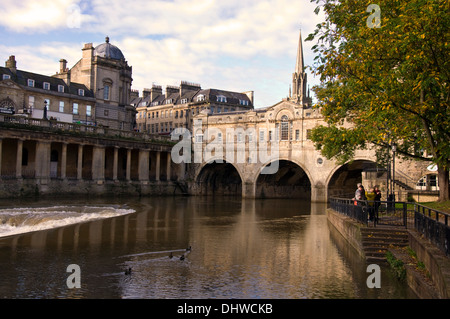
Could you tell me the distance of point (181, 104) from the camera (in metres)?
95.4

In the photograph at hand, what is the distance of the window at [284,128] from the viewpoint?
194 ft

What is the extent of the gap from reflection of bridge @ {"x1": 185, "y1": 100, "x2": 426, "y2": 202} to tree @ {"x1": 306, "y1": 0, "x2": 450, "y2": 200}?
88.8 ft

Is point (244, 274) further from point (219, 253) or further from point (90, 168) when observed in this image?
point (90, 168)

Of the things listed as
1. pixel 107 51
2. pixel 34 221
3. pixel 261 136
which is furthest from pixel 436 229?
pixel 107 51

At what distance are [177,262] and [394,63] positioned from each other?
1293cm

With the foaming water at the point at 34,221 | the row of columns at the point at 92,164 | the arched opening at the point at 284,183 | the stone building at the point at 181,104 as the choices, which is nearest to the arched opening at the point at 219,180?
the row of columns at the point at 92,164

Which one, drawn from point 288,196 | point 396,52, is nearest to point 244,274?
point 396,52

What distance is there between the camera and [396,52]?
18.3 meters

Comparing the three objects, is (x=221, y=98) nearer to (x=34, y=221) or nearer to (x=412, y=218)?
(x=34, y=221)

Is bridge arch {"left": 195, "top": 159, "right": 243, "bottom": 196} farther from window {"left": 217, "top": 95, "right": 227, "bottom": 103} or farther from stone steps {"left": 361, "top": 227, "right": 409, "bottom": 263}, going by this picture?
stone steps {"left": 361, "top": 227, "right": 409, "bottom": 263}

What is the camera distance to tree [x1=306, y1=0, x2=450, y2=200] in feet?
54.1

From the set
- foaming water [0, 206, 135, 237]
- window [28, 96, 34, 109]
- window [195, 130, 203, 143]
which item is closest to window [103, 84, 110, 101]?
window [28, 96, 34, 109]

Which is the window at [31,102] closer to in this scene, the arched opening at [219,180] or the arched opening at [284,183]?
the arched opening at [219,180]
